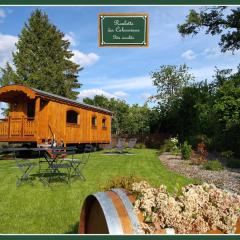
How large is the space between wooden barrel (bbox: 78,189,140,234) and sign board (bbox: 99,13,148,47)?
2.66 metres

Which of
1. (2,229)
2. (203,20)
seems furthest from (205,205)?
(203,20)

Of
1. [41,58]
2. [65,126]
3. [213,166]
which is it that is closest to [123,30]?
[213,166]

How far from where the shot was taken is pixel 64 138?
19484 mm

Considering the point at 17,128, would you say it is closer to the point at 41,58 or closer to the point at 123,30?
the point at 123,30

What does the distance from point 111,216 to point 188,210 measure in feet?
2.54

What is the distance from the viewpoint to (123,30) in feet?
18.7

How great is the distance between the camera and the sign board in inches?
221

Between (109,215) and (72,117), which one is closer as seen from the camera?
(109,215)

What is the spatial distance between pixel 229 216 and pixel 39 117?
15216 millimetres

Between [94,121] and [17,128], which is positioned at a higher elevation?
[94,121]

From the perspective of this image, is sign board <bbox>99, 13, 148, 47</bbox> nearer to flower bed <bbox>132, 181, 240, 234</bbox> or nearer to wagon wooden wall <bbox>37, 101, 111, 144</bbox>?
flower bed <bbox>132, 181, 240, 234</bbox>

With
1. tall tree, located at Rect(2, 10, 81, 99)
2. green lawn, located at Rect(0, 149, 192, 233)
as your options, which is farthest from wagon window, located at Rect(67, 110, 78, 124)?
green lawn, located at Rect(0, 149, 192, 233)

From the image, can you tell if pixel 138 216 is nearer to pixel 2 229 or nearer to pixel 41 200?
pixel 2 229

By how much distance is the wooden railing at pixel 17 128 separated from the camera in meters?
17.5
